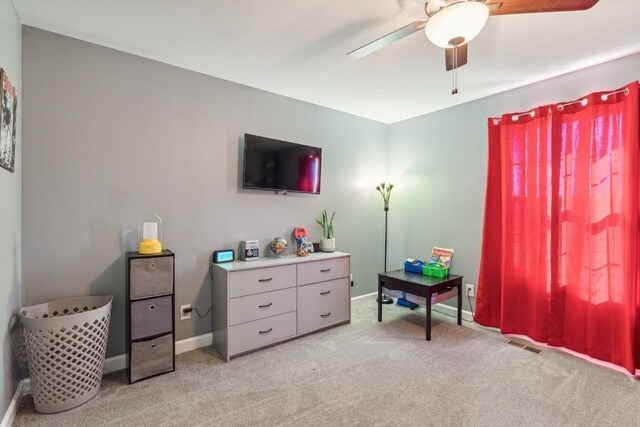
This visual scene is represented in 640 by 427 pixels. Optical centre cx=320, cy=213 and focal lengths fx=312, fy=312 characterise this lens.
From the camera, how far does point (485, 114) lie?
10.4 ft

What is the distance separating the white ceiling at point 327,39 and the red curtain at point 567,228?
49cm

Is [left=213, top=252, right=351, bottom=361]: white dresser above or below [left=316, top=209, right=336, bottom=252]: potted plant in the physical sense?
below

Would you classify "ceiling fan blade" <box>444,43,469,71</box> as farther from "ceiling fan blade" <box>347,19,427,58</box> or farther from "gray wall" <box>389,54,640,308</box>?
"gray wall" <box>389,54,640,308</box>

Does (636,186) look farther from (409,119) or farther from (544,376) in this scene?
(409,119)

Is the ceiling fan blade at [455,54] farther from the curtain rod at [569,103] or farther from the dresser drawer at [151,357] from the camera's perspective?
the dresser drawer at [151,357]

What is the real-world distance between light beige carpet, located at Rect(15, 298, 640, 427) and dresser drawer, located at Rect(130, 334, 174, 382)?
0.22 feet

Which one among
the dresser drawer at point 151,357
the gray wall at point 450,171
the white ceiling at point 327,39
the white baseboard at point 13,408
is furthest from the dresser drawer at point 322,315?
the white ceiling at point 327,39

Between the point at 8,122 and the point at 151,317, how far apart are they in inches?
55.0

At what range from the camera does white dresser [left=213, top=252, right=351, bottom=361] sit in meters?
2.49

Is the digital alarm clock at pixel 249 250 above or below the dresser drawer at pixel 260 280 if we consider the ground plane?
above

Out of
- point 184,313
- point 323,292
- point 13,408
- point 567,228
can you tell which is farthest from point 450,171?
point 13,408

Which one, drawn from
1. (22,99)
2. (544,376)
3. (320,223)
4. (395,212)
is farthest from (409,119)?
(22,99)

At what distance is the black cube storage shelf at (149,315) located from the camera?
209cm

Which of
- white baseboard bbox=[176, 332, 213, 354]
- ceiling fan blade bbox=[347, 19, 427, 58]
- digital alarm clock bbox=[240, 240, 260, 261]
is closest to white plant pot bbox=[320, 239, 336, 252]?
digital alarm clock bbox=[240, 240, 260, 261]
